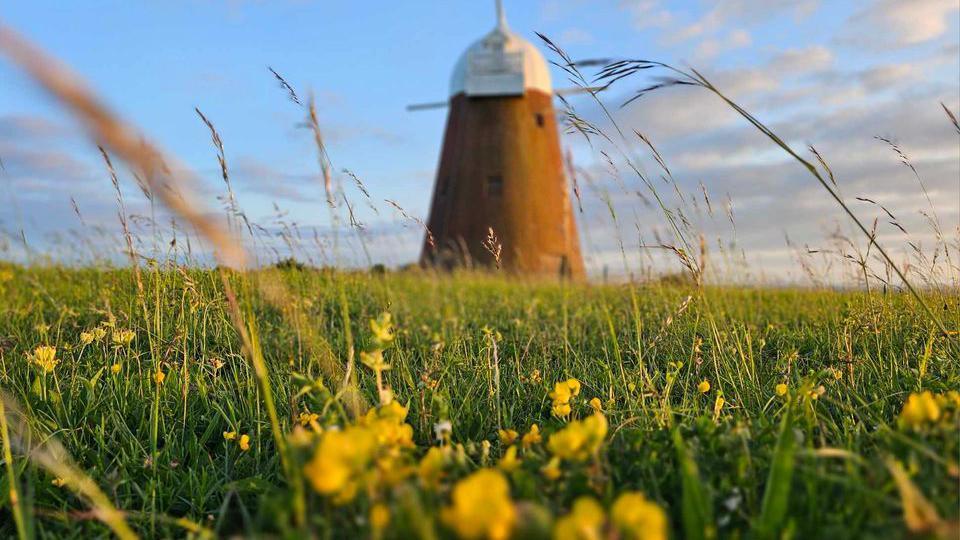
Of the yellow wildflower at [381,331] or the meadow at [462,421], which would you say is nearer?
the meadow at [462,421]

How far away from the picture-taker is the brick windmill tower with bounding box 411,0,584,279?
1285cm

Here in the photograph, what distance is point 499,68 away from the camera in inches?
522

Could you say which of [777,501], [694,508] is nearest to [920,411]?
[777,501]

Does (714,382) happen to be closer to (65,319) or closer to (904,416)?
(904,416)

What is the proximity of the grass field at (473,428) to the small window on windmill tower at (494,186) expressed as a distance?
8141 mm

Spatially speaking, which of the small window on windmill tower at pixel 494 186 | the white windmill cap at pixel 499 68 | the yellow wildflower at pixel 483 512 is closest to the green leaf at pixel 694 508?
the yellow wildflower at pixel 483 512

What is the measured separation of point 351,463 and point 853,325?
321 cm

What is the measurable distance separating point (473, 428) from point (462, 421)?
0.15 feet

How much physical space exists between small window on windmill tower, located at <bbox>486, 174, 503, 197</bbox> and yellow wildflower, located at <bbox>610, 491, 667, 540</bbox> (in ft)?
40.0

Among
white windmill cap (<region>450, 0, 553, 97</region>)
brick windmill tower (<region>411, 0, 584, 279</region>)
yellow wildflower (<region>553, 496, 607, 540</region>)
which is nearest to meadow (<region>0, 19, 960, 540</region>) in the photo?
yellow wildflower (<region>553, 496, 607, 540</region>)

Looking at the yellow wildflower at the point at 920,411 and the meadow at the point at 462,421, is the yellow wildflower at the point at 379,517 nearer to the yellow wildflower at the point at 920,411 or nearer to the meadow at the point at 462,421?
the meadow at the point at 462,421

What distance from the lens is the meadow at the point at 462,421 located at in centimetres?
96

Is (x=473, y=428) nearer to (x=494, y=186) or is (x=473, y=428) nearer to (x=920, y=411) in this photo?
(x=920, y=411)

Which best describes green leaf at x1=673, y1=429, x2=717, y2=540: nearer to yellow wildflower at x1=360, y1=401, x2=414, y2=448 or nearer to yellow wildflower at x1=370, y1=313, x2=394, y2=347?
yellow wildflower at x1=360, y1=401, x2=414, y2=448
